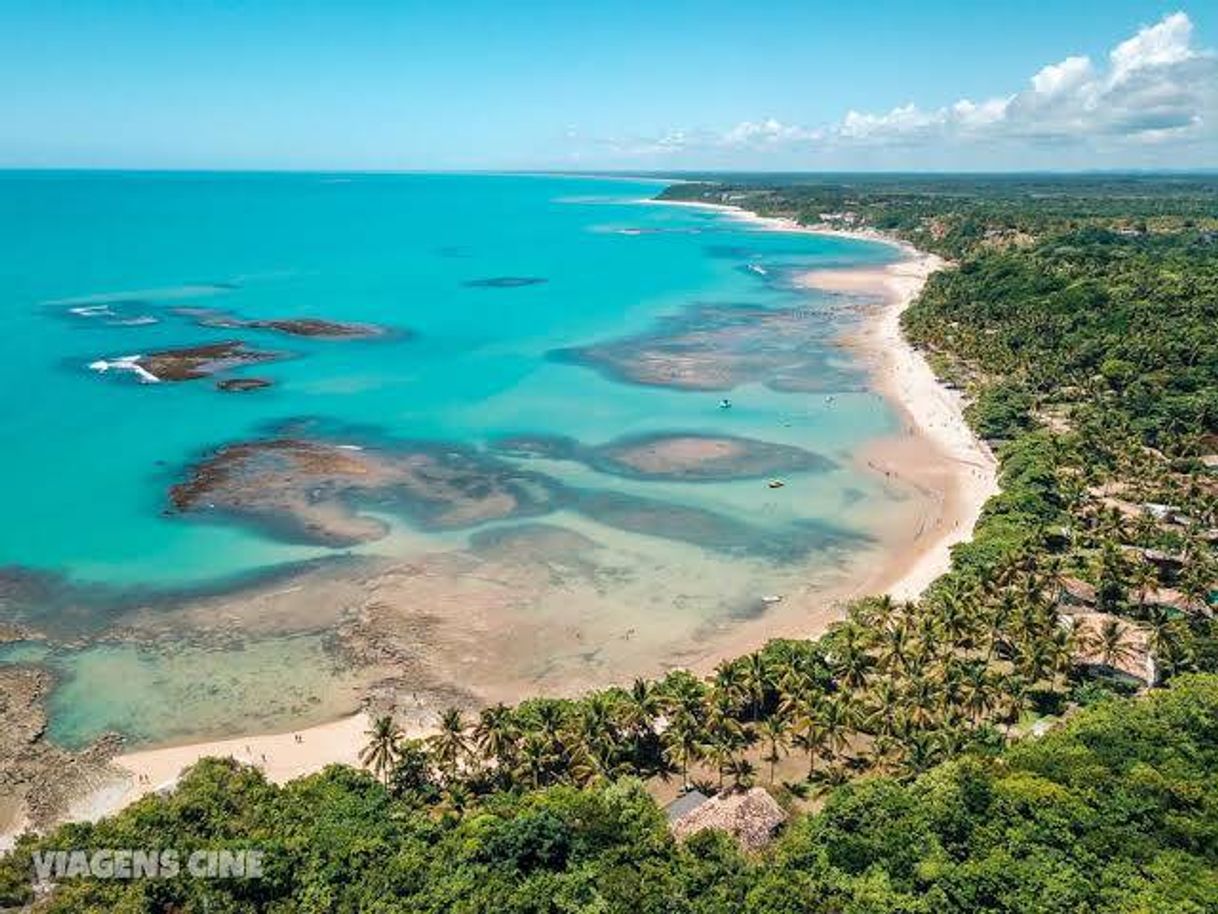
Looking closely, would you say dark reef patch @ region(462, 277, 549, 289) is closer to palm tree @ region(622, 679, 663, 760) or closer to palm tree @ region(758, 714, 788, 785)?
palm tree @ region(622, 679, 663, 760)

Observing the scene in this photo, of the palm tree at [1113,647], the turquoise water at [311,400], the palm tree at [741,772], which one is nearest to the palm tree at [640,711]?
the palm tree at [741,772]

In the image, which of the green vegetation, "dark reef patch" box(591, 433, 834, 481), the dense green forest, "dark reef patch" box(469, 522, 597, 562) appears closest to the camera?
the green vegetation

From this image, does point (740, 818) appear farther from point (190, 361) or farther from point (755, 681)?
point (190, 361)

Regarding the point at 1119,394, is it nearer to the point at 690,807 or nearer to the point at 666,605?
the point at 666,605

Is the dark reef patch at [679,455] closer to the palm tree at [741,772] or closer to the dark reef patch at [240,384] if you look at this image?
the dark reef patch at [240,384]

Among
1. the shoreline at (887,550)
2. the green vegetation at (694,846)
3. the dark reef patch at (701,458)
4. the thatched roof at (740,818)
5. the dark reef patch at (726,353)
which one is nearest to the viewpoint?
the green vegetation at (694,846)

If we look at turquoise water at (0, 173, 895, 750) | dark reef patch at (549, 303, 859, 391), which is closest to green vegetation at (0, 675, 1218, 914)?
turquoise water at (0, 173, 895, 750)

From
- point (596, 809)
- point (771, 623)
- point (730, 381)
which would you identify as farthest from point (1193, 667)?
point (730, 381)
